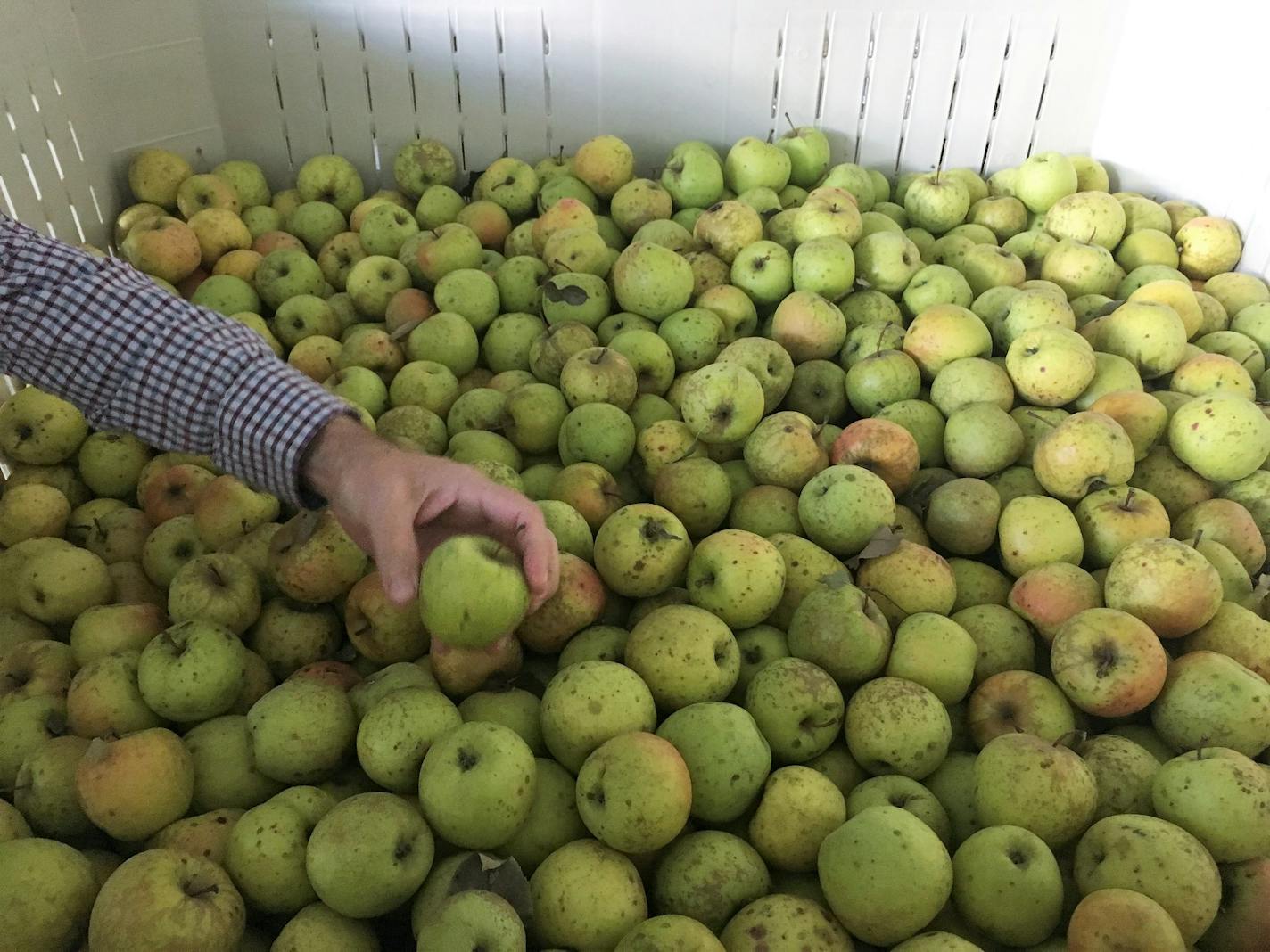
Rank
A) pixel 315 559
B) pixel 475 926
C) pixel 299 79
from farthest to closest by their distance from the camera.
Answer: pixel 299 79 → pixel 315 559 → pixel 475 926

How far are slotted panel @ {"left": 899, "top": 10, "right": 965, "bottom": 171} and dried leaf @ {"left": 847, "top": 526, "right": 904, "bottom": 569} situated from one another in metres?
2.20

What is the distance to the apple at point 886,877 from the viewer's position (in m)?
1.43

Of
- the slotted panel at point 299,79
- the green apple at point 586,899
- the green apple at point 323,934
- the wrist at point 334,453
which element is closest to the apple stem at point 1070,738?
the green apple at point 586,899

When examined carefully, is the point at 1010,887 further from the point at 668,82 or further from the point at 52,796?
the point at 668,82

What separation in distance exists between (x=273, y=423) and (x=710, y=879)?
117 cm

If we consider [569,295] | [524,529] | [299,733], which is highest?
[524,529]

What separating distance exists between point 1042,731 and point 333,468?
1.49 metres

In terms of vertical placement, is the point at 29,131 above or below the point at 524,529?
above

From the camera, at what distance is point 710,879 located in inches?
61.3

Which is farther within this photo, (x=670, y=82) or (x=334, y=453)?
(x=670, y=82)

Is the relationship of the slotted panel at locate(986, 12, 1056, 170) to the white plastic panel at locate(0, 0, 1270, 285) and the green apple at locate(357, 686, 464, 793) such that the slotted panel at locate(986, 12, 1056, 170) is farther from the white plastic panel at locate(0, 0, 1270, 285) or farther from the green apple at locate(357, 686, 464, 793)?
the green apple at locate(357, 686, 464, 793)

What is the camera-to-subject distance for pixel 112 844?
67.5 inches

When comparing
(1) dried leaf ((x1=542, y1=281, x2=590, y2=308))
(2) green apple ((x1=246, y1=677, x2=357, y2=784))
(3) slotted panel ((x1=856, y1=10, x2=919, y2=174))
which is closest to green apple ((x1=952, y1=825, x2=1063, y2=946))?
(2) green apple ((x1=246, y1=677, x2=357, y2=784))

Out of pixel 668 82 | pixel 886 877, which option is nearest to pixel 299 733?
pixel 886 877
